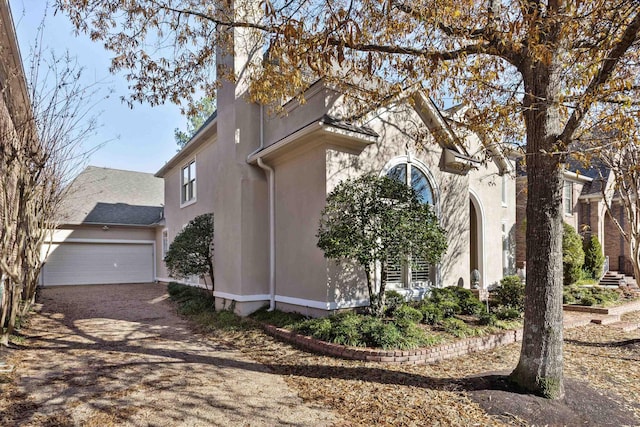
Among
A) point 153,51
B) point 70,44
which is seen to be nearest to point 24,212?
point 70,44

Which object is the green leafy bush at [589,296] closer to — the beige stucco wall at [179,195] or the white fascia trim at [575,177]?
the white fascia trim at [575,177]

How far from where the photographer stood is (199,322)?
9.73 metres

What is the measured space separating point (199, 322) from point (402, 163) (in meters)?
6.59

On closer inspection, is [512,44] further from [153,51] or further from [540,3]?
[153,51]

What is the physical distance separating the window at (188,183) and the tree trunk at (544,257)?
13162mm

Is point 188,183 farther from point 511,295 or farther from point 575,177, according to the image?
point 575,177

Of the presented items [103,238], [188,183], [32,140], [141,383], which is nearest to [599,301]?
[141,383]

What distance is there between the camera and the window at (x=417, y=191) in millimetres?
9285

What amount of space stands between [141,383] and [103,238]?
678 inches

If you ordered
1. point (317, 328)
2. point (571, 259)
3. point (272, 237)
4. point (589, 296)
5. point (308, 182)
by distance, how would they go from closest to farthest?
1. point (317, 328)
2. point (308, 182)
3. point (272, 237)
4. point (589, 296)
5. point (571, 259)

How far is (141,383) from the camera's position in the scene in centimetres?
529

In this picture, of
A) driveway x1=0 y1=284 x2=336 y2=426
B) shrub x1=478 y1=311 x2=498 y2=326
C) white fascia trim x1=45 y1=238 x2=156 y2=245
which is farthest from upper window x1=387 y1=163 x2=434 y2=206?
white fascia trim x1=45 y1=238 x2=156 y2=245

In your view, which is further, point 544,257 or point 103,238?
point 103,238

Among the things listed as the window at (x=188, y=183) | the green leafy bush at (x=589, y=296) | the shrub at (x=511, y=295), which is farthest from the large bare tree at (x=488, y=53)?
the window at (x=188, y=183)
